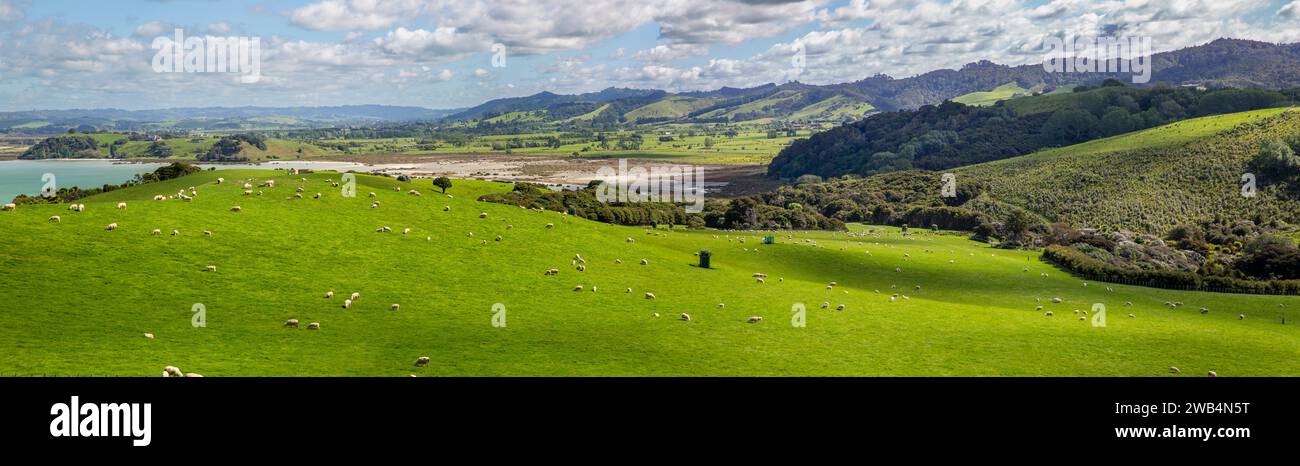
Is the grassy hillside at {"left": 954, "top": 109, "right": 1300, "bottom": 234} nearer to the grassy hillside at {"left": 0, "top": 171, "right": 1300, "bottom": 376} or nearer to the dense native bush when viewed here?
the dense native bush

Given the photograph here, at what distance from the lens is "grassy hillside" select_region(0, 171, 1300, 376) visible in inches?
949

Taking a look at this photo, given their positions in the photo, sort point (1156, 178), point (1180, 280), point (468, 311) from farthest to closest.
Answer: point (1156, 178) < point (1180, 280) < point (468, 311)

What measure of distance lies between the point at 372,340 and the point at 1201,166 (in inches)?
6109

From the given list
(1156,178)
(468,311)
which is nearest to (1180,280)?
(468,311)

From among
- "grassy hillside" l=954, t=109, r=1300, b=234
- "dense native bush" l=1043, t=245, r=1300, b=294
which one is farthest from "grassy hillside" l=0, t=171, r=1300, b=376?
"grassy hillside" l=954, t=109, r=1300, b=234

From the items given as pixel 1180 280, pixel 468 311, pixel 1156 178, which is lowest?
pixel 1180 280

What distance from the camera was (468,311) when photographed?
102 feet

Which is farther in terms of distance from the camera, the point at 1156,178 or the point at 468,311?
the point at 1156,178

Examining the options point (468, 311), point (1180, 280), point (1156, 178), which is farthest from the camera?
point (1156, 178)

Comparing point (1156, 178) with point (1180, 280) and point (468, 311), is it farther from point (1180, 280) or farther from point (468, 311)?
point (468, 311)
